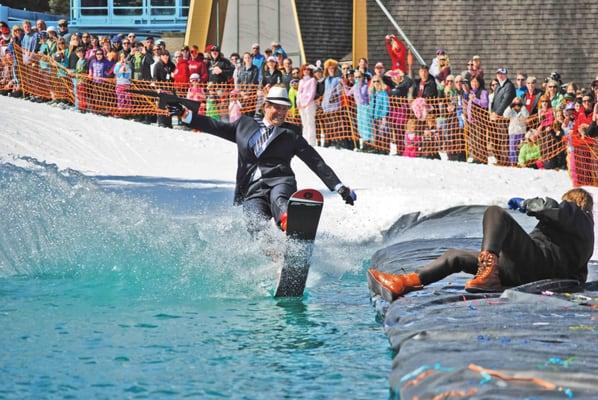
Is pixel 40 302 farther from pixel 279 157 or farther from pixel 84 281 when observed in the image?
pixel 279 157

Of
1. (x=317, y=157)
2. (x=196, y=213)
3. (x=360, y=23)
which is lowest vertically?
(x=196, y=213)

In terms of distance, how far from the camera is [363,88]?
18688mm

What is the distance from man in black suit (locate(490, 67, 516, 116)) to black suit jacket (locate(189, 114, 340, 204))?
28.6 feet

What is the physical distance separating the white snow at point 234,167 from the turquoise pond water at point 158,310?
2.08m

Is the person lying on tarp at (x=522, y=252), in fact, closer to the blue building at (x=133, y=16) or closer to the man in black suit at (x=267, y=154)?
the man in black suit at (x=267, y=154)

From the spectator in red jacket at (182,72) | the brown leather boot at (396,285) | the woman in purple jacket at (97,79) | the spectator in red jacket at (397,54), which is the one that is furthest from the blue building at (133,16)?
the brown leather boot at (396,285)

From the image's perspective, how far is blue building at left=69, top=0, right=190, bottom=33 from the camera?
40.1 metres

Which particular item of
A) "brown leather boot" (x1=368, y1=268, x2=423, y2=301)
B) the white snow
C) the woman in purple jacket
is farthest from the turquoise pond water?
the woman in purple jacket

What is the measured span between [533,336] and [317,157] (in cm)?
364

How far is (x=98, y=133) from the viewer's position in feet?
67.5

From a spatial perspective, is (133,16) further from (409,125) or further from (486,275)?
(486,275)

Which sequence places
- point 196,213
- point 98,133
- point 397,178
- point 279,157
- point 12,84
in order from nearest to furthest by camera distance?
point 279,157 → point 196,213 → point 397,178 → point 98,133 → point 12,84

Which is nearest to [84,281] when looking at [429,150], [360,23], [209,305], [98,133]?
[209,305]

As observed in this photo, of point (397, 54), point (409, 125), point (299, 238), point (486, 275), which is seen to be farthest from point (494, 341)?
point (397, 54)
